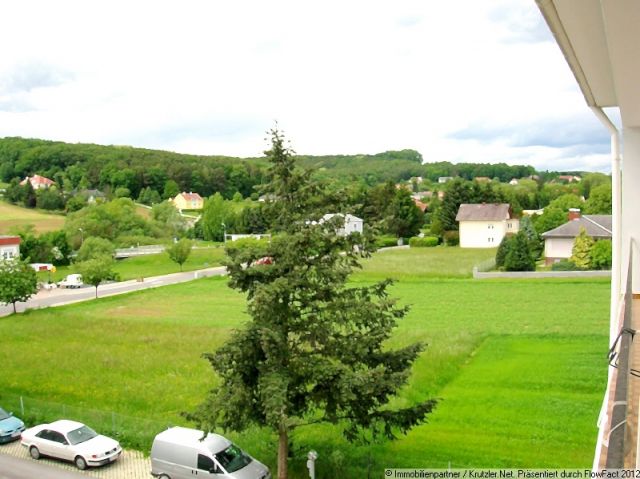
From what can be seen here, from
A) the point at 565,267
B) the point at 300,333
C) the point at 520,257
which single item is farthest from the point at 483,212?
the point at 300,333

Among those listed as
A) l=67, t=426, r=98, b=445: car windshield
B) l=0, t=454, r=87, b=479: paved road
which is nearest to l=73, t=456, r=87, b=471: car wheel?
l=0, t=454, r=87, b=479: paved road

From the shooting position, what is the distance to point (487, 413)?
594 inches

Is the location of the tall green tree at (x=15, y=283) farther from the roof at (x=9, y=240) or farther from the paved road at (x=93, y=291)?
the roof at (x=9, y=240)

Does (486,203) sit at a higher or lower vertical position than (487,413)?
higher

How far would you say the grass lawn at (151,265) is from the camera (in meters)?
55.4

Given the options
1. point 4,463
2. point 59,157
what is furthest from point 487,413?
point 59,157

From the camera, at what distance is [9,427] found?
15.1 m

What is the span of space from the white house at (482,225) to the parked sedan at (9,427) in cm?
5575

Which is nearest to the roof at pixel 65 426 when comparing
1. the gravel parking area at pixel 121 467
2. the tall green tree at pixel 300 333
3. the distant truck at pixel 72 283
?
the gravel parking area at pixel 121 467

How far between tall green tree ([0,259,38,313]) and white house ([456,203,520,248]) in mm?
44966

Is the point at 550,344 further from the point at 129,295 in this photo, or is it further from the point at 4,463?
the point at 129,295

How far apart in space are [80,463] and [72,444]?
48cm

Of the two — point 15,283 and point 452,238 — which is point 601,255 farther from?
point 15,283

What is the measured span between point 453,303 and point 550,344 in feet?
31.3
